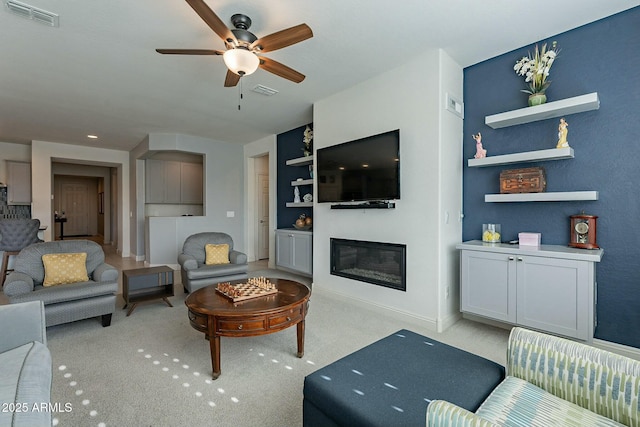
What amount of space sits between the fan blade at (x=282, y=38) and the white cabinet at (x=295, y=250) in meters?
3.00

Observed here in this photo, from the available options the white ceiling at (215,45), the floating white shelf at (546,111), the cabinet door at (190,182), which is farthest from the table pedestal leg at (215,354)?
the cabinet door at (190,182)

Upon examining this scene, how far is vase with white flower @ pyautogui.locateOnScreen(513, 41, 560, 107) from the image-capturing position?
2688 millimetres

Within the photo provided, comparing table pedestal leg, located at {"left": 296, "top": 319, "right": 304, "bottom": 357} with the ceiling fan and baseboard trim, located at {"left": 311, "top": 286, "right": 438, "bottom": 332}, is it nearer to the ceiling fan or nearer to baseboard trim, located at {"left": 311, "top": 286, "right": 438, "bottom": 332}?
baseboard trim, located at {"left": 311, "top": 286, "right": 438, "bottom": 332}

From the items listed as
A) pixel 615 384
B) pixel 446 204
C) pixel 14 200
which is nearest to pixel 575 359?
pixel 615 384

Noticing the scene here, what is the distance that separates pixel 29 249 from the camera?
308 centimetres

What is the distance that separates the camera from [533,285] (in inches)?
99.2

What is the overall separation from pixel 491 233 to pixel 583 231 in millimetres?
716

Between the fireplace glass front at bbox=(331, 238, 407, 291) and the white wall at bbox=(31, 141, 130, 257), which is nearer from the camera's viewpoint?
the fireplace glass front at bbox=(331, 238, 407, 291)

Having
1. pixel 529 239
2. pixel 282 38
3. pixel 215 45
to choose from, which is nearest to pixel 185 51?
pixel 215 45

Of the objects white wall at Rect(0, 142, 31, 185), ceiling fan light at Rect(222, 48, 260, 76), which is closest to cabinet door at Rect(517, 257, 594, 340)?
ceiling fan light at Rect(222, 48, 260, 76)

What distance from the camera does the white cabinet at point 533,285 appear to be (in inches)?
90.1

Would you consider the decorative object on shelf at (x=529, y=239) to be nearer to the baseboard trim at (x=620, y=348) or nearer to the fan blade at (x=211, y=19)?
the baseboard trim at (x=620, y=348)

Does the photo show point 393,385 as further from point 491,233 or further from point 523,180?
point 523,180

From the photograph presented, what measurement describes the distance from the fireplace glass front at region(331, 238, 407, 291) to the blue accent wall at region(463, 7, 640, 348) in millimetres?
1197
